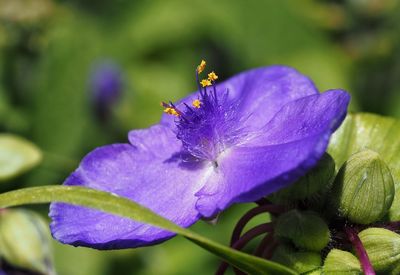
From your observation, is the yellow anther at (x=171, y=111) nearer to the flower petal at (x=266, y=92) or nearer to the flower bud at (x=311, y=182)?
the flower petal at (x=266, y=92)

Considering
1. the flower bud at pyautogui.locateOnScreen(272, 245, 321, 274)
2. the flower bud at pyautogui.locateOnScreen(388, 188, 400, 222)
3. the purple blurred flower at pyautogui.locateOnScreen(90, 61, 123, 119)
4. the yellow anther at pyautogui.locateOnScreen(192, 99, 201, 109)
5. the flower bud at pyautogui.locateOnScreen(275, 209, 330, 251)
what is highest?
the yellow anther at pyautogui.locateOnScreen(192, 99, 201, 109)

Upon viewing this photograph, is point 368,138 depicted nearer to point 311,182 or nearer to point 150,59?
point 311,182

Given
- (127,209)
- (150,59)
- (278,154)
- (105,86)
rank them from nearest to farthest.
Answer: (127,209) < (278,154) < (105,86) < (150,59)

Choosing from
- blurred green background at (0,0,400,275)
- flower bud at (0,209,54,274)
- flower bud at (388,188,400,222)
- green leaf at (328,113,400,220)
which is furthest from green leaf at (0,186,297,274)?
blurred green background at (0,0,400,275)

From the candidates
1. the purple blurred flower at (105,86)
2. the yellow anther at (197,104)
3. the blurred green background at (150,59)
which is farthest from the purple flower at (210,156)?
the purple blurred flower at (105,86)

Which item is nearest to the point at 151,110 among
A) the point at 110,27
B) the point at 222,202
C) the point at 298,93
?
the point at 110,27

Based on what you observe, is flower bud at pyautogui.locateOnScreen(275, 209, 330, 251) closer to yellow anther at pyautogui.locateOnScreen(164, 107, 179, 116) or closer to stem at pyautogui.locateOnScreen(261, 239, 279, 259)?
stem at pyautogui.locateOnScreen(261, 239, 279, 259)

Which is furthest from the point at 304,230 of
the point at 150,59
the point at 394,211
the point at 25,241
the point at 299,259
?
the point at 150,59
